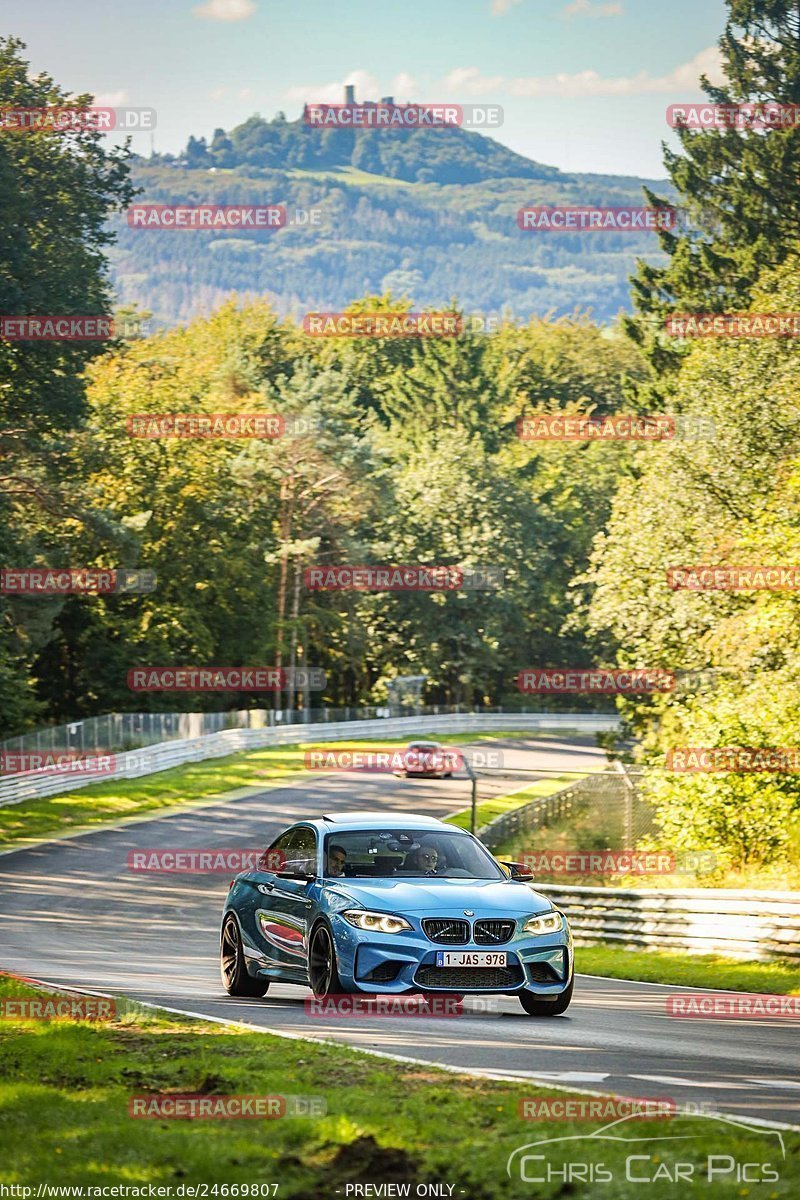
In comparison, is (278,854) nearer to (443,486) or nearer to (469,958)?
(469,958)

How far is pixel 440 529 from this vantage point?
8975cm

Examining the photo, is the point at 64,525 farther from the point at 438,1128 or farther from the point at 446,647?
the point at 438,1128

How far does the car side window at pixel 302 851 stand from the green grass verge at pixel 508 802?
29.6 meters

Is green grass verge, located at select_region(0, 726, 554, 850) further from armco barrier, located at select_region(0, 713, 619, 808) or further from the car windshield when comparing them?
the car windshield

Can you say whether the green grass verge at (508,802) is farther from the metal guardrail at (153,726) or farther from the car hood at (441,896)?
the car hood at (441,896)

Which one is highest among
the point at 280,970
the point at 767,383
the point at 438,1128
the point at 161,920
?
the point at 767,383

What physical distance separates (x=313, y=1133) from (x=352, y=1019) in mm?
4707

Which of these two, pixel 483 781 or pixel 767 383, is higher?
pixel 767 383

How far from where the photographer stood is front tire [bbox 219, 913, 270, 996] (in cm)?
1444

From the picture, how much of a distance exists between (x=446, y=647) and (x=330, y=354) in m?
27.9

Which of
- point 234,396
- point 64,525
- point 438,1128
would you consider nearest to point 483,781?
point 64,525

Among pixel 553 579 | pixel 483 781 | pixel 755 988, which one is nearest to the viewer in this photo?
pixel 755 988

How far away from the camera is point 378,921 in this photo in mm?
12344

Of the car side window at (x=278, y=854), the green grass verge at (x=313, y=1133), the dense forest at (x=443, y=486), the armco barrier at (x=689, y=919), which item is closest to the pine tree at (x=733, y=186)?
the dense forest at (x=443, y=486)
